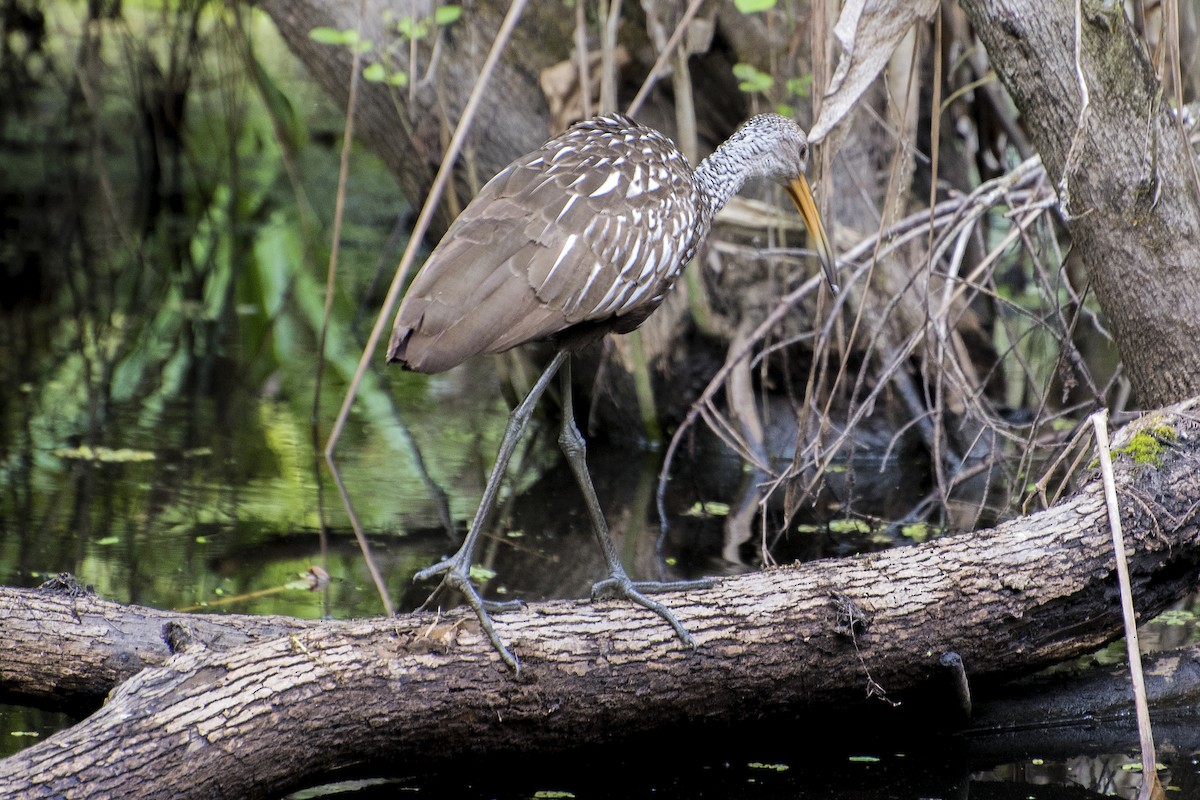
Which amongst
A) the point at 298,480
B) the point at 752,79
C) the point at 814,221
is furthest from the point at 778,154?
the point at 298,480

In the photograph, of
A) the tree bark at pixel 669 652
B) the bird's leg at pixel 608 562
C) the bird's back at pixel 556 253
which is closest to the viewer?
the tree bark at pixel 669 652

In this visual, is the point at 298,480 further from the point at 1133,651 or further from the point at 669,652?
the point at 1133,651

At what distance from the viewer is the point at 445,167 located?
288cm

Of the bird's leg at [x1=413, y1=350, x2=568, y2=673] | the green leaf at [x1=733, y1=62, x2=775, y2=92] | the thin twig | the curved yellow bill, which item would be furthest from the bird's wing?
the green leaf at [x1=733, y1=62, x2=775, y2=92]

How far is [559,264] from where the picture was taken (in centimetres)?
325

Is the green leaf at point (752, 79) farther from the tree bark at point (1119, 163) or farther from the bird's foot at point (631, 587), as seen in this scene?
the bird's foot at point (631, 587)

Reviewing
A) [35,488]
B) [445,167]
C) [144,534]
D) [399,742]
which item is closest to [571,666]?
[399,742]

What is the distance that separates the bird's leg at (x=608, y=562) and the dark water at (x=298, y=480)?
0.37 m

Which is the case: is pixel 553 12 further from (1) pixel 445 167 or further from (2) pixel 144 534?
(1) pixel 445 167

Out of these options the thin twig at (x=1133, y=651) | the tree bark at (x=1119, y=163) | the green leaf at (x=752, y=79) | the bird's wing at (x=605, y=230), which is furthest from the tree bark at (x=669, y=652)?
the green leaf at (x=752, y=79)

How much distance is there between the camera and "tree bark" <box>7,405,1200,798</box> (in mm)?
2990

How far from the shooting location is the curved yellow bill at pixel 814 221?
13.5 feet

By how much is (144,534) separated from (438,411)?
7.41 ft

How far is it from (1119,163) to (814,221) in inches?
36.1
